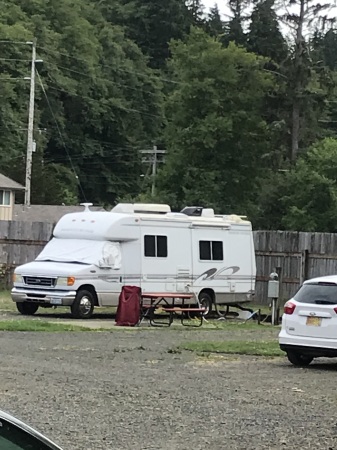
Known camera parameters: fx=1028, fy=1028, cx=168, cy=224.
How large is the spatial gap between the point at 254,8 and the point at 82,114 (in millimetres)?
17243

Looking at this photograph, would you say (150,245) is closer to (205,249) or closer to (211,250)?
(205,249)

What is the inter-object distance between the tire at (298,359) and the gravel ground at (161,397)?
0.16 m

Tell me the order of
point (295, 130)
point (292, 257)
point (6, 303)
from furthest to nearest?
point (295, 130)
point (292, 257)
point (6, 303)

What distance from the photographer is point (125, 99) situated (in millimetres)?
85250

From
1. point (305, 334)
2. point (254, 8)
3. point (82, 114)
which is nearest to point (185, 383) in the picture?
point (305, 334)

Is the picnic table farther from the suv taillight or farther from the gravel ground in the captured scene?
the suv taillight

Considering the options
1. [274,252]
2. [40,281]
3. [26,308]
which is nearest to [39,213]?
A: [274,252]

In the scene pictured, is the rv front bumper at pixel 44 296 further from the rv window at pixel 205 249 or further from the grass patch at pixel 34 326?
the rv window at pixel 205 249

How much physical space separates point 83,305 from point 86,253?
Result: 1.43 meters

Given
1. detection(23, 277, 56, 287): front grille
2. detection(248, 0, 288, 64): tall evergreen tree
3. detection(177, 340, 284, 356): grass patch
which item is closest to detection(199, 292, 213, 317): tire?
detection(23, 277, 56, 287): front grille

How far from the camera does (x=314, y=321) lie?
16.7m

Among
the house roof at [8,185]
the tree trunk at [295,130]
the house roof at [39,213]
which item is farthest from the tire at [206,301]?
the house roof at [8,185]

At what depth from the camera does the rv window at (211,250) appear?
28094mm

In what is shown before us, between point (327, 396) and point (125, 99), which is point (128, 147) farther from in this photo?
point (327, 396)
